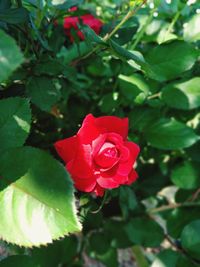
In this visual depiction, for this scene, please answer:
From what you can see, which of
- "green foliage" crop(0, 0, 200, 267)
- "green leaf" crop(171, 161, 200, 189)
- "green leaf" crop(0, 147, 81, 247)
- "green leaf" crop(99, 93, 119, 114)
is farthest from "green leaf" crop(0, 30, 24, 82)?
"green leaf" crop(171, 161, 200, 189)

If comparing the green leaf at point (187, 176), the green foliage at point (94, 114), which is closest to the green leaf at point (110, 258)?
the green foliage at point (94, 114)

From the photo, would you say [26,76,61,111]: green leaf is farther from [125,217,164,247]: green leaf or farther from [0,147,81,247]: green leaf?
[125,217,164,247]: green leaf

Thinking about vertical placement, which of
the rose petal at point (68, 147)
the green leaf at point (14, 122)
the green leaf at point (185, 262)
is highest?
the green leaf at point (14, 122)

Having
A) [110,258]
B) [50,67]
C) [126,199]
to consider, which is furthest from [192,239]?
[50,67]

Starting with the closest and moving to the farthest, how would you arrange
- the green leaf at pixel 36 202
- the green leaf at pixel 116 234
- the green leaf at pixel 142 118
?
the green leaf at pixel 36 202 < the green leaf at pixel 142 118 < the green leaf at pixel 116 234

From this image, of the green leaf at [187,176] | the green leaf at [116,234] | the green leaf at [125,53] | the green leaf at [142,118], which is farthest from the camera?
the green leaf at [116,234]

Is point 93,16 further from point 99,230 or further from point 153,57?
point 99,230

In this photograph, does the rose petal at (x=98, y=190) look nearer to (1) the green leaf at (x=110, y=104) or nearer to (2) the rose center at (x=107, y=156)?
(2) the rose center at (x=107, y=156)
